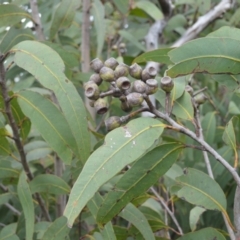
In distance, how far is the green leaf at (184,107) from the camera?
1145 mm

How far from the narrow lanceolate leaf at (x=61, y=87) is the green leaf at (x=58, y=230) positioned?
0.74 ft

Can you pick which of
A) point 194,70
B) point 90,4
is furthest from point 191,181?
point 90,4

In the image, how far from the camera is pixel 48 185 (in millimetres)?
1403

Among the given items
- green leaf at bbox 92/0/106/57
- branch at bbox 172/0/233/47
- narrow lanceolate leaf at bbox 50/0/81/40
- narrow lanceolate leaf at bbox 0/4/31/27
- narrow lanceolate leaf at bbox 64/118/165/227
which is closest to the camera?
narrow lanceolate leaf at bbox 64/118/165/227

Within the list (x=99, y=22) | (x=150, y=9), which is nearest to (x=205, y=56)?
(x=99, y=22)

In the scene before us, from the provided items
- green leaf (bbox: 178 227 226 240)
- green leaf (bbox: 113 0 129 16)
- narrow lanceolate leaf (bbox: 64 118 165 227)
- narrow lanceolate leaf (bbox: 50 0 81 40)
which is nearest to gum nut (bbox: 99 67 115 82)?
narrow lanceolate leaf (bbox: 64 118 165 227)

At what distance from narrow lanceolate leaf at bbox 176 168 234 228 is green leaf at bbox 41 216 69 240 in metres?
0.31

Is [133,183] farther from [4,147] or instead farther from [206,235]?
[4,147]

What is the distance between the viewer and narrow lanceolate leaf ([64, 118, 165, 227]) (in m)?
0.91

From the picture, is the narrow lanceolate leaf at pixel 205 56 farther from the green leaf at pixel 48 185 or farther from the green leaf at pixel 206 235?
the green leaf at pixel 48 185

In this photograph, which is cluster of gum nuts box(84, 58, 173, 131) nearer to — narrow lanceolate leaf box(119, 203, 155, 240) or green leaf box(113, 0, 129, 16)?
narrow lanceolate leaf box(119, 203, 155, 240)

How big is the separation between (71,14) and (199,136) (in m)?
0.92

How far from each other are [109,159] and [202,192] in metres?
0.35

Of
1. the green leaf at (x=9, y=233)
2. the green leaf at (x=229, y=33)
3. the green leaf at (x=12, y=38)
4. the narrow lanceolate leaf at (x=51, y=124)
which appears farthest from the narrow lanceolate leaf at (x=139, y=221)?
the green leaf at (x=12, y=38)
